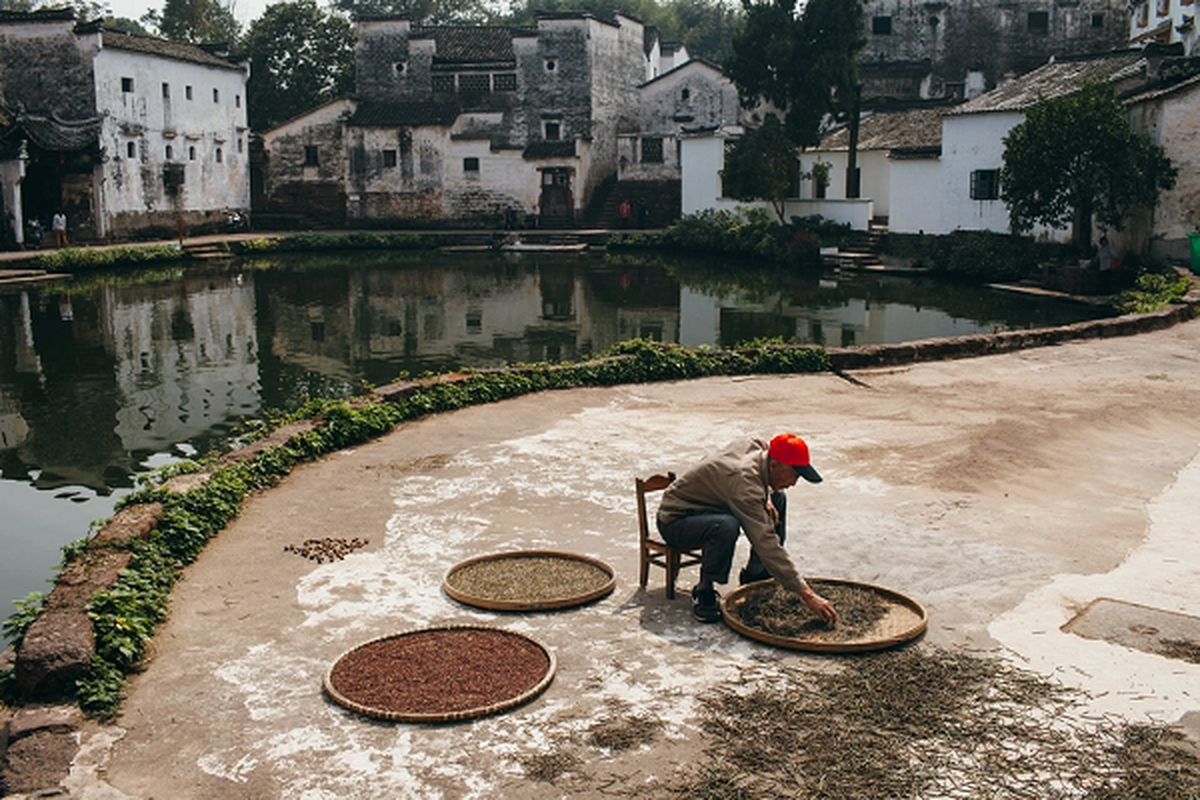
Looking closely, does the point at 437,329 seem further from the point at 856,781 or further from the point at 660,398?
the point at 856,781

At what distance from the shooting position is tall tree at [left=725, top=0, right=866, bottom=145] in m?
34.3

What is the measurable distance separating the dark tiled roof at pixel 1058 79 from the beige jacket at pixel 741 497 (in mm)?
21877

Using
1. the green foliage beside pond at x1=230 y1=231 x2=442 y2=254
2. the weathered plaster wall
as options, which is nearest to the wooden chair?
the green foliage beside pond at x1=230 y1=231 x2=442 y2=254

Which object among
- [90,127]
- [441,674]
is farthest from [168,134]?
[441,674]

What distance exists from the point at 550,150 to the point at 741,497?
39520mm

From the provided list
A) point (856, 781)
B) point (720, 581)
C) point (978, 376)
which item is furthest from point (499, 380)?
point (856, 781)

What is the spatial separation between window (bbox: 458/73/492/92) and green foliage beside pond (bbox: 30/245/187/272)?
51.0ft

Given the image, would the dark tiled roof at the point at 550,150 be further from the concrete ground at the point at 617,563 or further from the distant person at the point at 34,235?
the concrete ground at the point at 617,563

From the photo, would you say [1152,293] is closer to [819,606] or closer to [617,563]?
[617,563]

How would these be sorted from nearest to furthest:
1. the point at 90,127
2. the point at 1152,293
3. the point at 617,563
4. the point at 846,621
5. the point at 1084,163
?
the point at 846,621 → the point at 617,563 → the point at 1152,293 → the point at 1084,163 → the point at 90,127

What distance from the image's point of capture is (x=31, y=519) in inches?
387

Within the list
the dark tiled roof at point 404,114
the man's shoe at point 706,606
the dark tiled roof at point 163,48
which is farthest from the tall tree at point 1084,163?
the dark tiled roof at point 163,48

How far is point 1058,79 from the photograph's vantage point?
28984 millimetres

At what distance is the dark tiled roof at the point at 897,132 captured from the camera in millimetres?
34219
